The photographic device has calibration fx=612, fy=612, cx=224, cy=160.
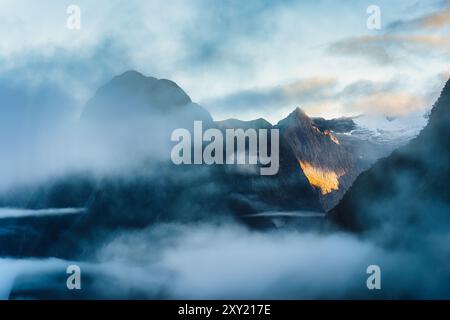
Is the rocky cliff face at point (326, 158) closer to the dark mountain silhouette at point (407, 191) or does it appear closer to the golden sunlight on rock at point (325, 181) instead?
the golden sunlight on rock at point (325, 181)

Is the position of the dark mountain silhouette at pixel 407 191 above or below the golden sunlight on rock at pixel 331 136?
below

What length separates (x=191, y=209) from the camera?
126ft

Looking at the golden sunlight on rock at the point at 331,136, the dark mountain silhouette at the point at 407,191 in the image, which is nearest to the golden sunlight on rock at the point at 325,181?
the dark mountain silhouette at the point at 407,191

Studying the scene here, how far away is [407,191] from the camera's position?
1495 inches

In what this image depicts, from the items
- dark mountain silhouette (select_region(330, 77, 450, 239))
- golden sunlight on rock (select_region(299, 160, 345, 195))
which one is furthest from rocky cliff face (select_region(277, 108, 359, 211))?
dark mountain silhouette (select_region(330, 77, 450, 239))

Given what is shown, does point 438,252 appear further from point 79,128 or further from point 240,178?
point 79,128

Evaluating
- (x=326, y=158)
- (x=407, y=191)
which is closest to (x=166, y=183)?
(x=326, y=158)

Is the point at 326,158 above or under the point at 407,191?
above

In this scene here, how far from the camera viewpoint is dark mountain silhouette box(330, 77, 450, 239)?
111 feet

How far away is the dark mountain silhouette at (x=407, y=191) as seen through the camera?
3394cm

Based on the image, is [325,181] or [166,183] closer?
[325,181]

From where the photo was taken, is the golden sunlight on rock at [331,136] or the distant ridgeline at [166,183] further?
the golden sunlight on rock at [331,136]

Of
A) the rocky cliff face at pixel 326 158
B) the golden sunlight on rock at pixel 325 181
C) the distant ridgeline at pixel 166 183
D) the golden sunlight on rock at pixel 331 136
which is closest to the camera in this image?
the distant ridgeline at pixel 166 183

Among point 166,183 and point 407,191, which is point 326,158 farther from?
point 166,183
